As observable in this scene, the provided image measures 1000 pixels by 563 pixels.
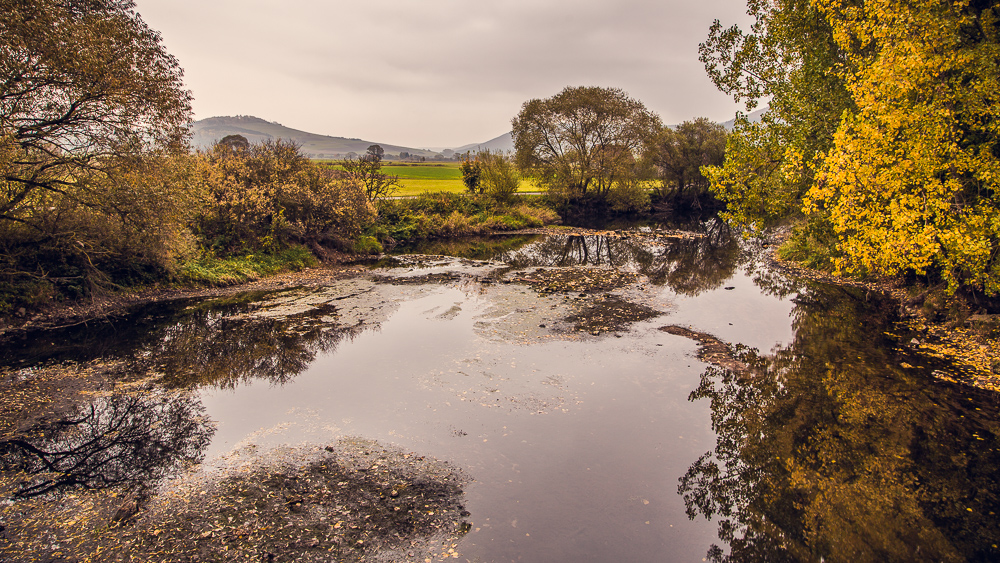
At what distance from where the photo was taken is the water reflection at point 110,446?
23.2 ft

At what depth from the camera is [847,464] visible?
758cm

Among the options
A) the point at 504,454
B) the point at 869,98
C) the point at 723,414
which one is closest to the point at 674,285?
the point at 869,98

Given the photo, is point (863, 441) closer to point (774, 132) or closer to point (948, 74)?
point (948, 74)

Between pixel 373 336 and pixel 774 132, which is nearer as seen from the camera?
pixel 373 336

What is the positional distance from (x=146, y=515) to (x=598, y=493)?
249 inches

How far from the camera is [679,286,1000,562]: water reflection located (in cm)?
600

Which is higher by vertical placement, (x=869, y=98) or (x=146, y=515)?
(x=869, y=98)

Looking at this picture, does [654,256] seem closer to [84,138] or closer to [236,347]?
[236,347]

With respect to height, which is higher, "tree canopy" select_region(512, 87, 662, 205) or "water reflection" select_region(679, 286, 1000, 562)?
"tree canopy" select_region(512, 87, 662, 205)

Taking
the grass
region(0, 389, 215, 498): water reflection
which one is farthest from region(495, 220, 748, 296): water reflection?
region(0, 389, 215, 498): water reflection

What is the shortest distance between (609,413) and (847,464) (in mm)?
3946

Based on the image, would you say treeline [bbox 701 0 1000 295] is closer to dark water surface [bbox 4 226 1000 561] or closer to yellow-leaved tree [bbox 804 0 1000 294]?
yellow-leaved tree [bbox 804 0 1000 294]

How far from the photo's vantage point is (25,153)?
13453 millimetres

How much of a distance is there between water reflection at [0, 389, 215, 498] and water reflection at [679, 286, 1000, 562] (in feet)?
27.8
